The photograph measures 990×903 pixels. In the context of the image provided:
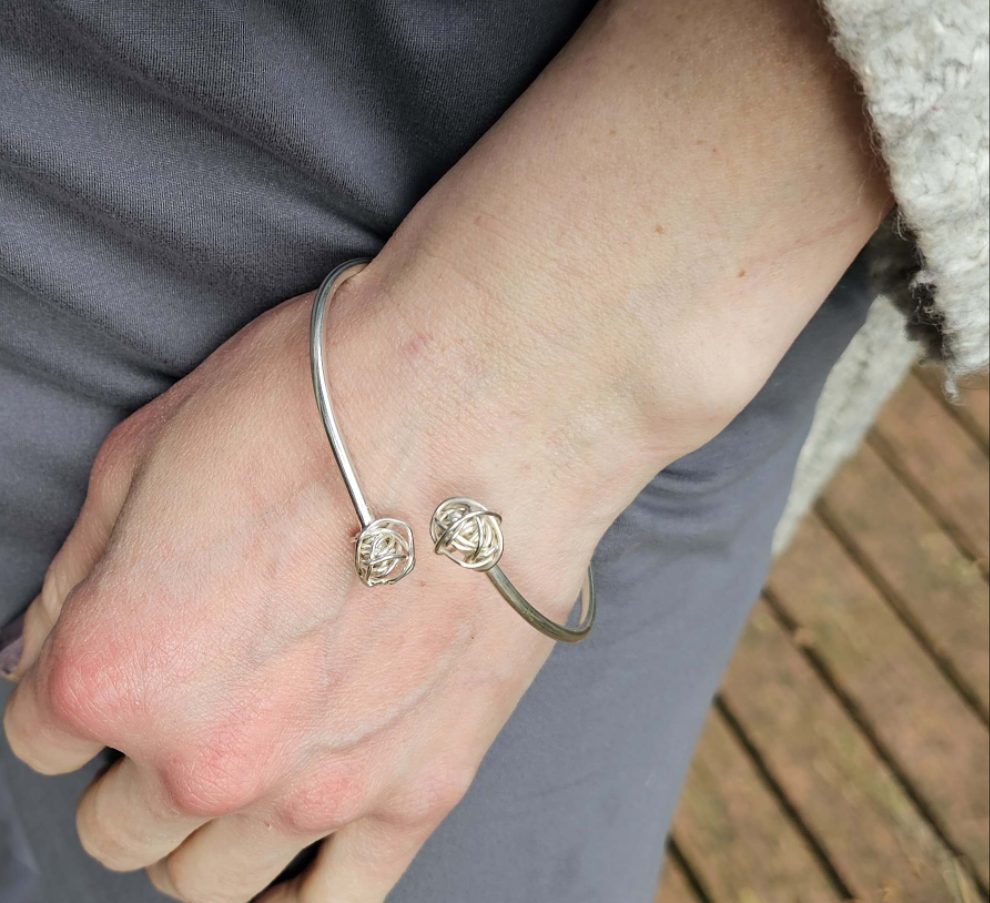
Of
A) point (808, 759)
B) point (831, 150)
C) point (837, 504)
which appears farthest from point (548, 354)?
point (837, 504)

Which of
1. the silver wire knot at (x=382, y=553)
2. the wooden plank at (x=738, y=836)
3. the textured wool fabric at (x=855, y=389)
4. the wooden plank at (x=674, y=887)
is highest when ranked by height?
the textured wool fabric at (x=855, y=389)

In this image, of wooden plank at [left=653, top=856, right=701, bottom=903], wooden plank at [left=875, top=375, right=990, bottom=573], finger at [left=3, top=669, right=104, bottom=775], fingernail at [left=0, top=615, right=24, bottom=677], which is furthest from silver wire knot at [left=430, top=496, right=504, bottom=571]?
wooden plank at [left=875, top=375, right=990, bottom=573]

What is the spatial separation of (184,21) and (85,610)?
34 cm

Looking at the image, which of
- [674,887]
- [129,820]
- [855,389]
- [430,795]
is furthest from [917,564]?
[129,820]

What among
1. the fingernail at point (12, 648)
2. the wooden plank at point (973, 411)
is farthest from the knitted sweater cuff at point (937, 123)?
the wooden plank at point (973, 411)

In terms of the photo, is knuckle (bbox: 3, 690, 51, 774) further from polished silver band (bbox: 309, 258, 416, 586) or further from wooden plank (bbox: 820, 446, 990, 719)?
wooden plank (bbox: 820, 446, 990, 719)

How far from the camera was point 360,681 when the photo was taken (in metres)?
0.53

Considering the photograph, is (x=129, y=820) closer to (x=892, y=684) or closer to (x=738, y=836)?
(x=738, y=836)

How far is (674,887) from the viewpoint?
4.67 feet

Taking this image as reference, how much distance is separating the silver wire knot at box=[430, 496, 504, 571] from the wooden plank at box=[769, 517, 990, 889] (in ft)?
4.20

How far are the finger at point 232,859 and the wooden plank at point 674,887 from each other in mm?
986

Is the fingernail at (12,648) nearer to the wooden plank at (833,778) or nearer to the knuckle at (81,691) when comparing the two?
the knuckle at (81,691)

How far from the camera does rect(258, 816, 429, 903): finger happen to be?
581 mm

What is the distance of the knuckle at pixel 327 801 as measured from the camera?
536mm
